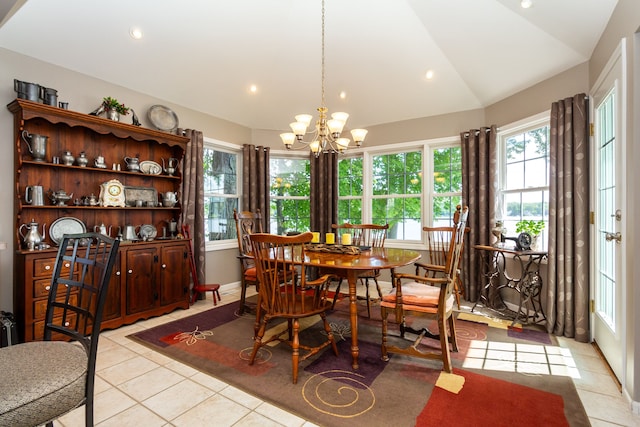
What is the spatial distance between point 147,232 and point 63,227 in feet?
2.50

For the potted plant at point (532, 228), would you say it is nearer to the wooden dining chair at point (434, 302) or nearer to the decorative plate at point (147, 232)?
the wooden dining chair at point (434, 302)

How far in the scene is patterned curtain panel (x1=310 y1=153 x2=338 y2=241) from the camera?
4953 millimetres

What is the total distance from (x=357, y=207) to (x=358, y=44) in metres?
2.41

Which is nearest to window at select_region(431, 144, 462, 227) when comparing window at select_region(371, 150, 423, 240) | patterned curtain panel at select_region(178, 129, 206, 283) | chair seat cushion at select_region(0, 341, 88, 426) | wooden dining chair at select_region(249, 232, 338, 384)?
window at select_region(371, 150, 423, 240)

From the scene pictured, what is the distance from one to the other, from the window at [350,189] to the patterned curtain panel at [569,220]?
266 centimetres

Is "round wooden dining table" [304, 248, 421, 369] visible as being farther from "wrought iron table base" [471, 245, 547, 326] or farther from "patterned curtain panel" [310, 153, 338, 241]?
"patterned curtain panel" [310, 153, 338, 241]

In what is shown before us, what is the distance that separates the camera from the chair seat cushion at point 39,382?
1023mm

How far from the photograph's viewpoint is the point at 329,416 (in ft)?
5.67

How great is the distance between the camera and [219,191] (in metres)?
4.73

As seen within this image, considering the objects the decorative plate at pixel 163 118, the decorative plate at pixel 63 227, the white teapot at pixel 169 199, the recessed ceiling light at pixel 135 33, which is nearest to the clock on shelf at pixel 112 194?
the decorative plate at pixel 63 227

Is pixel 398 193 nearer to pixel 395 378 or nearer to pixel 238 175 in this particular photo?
pixel 238 175

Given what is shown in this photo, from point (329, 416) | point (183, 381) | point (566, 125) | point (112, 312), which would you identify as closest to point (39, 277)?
point (112, 312)

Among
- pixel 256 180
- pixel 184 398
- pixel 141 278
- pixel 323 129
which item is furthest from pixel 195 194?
pixel 184 398

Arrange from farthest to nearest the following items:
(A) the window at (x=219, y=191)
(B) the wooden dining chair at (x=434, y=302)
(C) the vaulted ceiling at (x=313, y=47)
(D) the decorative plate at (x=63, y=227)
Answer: (A) the window at (x=219, y=191), (D) the decorative plate at (x=63, y=227), (C) the vaulted ceiling at (x=313, y=47), (B) the wooden dining chair at (x=434, y=302)
